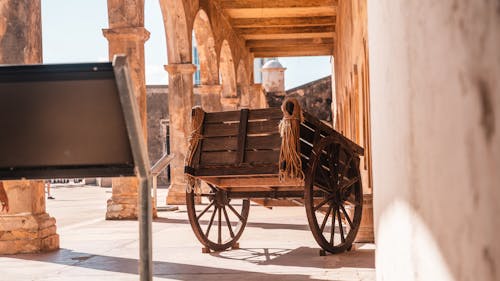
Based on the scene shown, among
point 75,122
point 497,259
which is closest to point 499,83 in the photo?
point 497,259

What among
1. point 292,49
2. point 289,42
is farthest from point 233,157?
point 292,49

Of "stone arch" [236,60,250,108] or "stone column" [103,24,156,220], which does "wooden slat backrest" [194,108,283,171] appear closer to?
"stone column" [103,24,156,220]

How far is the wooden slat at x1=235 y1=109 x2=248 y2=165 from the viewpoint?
555 cm

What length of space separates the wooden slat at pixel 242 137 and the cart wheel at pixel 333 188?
60 centimetres

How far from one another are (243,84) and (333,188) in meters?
17.7

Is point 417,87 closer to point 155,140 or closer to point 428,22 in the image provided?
point 428,22

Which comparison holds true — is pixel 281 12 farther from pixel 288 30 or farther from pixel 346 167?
pixel 346 167

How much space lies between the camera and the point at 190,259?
5609 millimetres

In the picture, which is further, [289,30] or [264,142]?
[289,30]

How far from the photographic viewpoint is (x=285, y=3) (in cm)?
1745

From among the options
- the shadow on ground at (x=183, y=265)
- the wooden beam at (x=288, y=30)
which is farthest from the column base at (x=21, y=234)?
the wooden beam at (x=288, y=30)

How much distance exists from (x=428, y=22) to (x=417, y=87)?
6.8 inches

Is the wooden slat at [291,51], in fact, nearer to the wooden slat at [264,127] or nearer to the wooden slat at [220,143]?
the wooden slat at [220,143]

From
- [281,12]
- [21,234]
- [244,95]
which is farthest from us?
[244,95]
